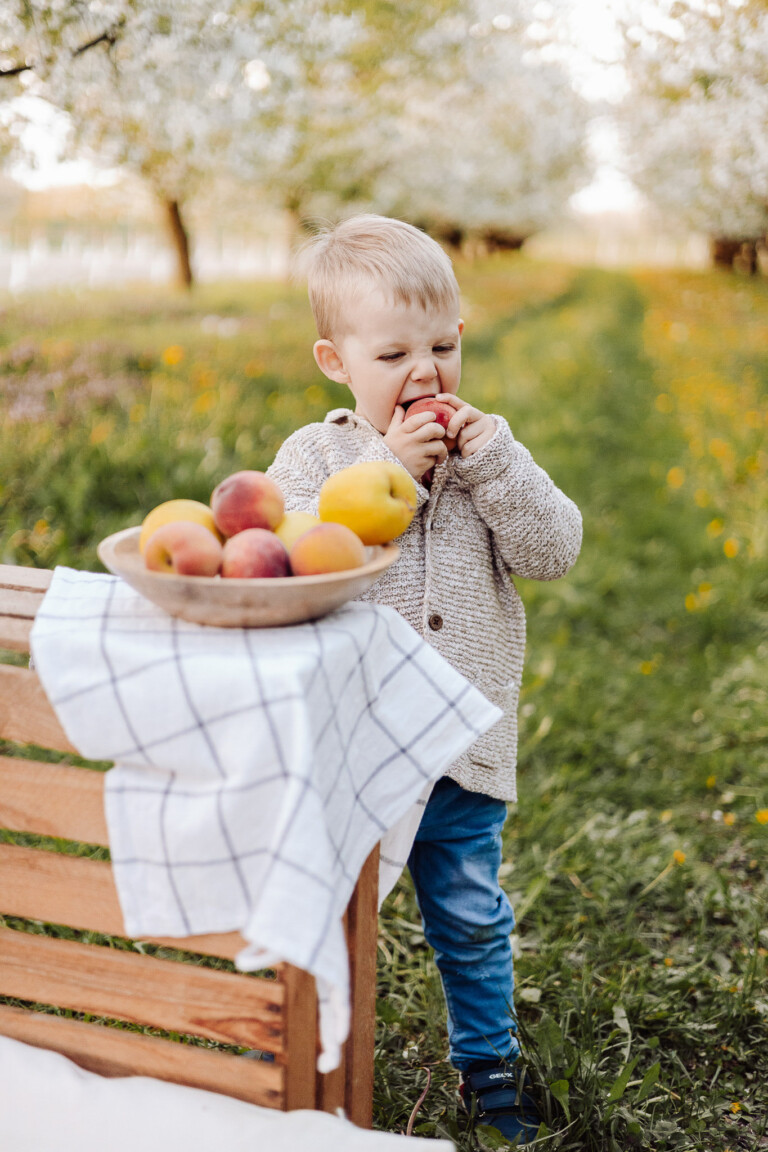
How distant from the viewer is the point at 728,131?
5637mm

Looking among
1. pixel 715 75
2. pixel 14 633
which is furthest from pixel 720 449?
pixel 14 633

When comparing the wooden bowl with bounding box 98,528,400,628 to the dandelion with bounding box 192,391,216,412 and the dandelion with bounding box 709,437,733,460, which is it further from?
the dandelion with bounding box 709,437,733,460

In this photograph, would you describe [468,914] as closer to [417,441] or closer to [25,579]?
[417,441]

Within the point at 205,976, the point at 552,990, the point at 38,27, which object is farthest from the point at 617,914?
the point at 38,27

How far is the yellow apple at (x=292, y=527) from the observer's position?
133 cm

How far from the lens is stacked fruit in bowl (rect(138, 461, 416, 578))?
1.21m

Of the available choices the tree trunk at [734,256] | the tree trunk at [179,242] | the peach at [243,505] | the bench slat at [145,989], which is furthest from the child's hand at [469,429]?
the tree trunk at [734,256]

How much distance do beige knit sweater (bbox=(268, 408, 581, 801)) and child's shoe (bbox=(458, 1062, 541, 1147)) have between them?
55 centimetres

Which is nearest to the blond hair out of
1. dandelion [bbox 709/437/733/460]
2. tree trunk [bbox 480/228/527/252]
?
dandelion [bbox 709/437/733/460]

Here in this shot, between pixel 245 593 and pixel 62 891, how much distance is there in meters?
0.56

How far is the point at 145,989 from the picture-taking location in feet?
4.50

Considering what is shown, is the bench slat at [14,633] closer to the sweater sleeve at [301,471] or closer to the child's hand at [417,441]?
the sweater sleeve at [301,471]

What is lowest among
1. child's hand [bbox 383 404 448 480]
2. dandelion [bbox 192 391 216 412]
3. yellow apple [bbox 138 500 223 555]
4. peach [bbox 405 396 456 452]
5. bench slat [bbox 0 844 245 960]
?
bench slat [bbox 0 844 245 960]

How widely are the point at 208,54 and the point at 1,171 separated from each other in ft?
3.73
